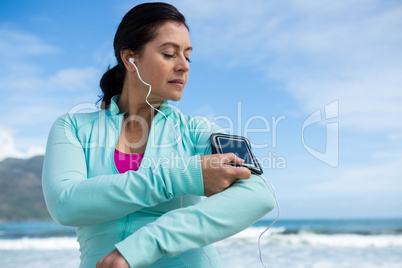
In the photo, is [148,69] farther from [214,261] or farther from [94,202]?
[214,261]

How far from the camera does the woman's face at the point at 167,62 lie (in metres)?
1.29

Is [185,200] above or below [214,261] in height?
above

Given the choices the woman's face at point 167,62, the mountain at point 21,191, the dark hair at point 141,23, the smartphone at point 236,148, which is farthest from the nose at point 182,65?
the mountain at point 21,191

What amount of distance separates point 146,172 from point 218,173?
0.67 feet

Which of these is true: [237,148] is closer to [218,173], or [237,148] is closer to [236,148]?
[236,148]

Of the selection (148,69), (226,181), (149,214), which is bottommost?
(149,214)

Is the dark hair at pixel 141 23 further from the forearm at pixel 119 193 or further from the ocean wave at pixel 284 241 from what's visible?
the ocean wave at pixel 284 241

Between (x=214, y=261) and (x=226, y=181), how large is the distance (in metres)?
0.34

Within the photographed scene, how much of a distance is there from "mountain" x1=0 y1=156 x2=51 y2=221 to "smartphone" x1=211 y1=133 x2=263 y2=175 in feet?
111

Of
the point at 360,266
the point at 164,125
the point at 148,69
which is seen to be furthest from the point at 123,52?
the point at 360,266

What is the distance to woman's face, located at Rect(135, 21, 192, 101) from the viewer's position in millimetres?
1293

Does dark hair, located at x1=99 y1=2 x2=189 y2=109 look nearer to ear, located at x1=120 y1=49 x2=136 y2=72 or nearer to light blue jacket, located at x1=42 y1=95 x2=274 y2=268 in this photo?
ear, located at x1=120 y1=49 x2=136 y2=72

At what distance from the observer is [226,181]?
3.33ft

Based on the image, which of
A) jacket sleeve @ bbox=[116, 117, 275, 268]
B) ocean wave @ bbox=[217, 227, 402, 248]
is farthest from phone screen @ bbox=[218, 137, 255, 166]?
ocean wave @ bbox=[217, 227, 402, 248]
